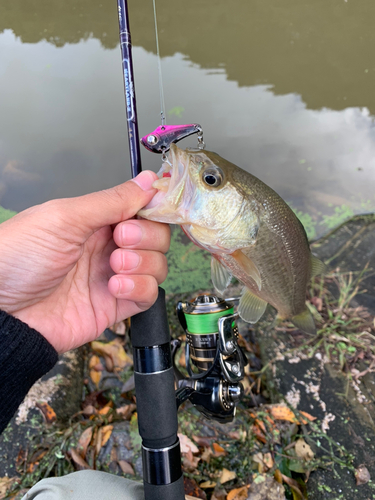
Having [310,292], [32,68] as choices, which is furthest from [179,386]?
[32,68]

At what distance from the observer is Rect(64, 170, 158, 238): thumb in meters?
1.17

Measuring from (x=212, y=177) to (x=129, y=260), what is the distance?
474mm

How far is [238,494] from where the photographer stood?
1901 millimetres

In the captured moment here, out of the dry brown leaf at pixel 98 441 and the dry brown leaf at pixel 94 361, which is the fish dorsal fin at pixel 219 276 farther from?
the dry brown leaf at pixel 94 361

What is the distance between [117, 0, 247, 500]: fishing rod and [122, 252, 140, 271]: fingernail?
0.20 m

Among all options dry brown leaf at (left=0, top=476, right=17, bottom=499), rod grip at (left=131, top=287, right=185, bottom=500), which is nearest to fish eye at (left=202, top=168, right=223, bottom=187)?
rod grip at (left=131, top=287, right=185, bottom=500)

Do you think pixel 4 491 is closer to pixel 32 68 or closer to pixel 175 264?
pixel 175 264

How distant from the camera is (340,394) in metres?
2.34

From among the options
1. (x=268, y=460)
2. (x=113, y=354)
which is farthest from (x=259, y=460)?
(x=113, y=354)

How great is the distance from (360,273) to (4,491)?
319cm

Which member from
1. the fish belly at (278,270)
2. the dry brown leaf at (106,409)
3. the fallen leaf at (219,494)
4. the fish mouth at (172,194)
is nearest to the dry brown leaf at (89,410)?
the dry brown leaf at (106,409)

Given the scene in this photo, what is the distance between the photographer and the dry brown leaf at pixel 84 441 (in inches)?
81.2

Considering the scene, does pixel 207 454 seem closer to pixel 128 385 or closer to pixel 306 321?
pixel 128 385

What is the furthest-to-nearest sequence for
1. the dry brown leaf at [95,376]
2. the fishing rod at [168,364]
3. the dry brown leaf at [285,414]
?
1. the dry brown leaf at [95,376]
2. the dry brown leaf at [285,414]
3. the fishing rod at [168,364]
